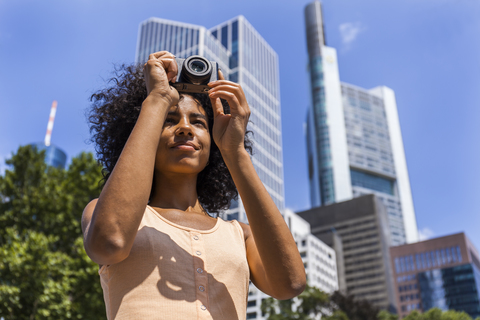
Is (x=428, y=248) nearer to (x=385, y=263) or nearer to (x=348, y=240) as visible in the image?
(x=385, y=263)

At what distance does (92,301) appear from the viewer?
12828 millimetres

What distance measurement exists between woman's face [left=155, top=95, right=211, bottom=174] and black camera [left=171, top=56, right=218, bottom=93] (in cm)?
17

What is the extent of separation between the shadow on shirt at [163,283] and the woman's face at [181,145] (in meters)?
0.38

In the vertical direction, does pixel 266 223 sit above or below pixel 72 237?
below

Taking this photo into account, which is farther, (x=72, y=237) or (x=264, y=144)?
(x=264, y=144)

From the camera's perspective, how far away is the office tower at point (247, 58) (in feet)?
344

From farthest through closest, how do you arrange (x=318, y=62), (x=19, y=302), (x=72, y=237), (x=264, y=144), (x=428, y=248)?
(x=318, y=62)
(x=428, y=248)
(x=264, y=144)
(x=72, y=237)
(x=19, y=302)

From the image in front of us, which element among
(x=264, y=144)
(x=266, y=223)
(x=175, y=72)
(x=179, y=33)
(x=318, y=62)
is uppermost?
(x=318, y=62)

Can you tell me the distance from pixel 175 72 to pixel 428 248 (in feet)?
404

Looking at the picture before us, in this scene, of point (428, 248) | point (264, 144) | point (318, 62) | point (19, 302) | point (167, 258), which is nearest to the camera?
point (167, 258)

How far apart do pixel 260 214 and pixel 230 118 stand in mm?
495

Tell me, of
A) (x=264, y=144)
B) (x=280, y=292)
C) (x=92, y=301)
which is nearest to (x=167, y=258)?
(x=280, y=292)

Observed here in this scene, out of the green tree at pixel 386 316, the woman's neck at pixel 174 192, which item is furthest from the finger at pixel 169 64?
the green tree at pixel 386 316

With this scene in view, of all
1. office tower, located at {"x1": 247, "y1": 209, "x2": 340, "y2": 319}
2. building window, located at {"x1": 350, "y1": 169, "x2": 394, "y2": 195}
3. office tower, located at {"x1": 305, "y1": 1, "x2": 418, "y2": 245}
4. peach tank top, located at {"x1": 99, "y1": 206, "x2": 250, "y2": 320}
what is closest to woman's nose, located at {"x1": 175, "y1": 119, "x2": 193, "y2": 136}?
peach tank top, located at {"x1": 99, "y1": 206, "x2": 250, "y2": 320}
